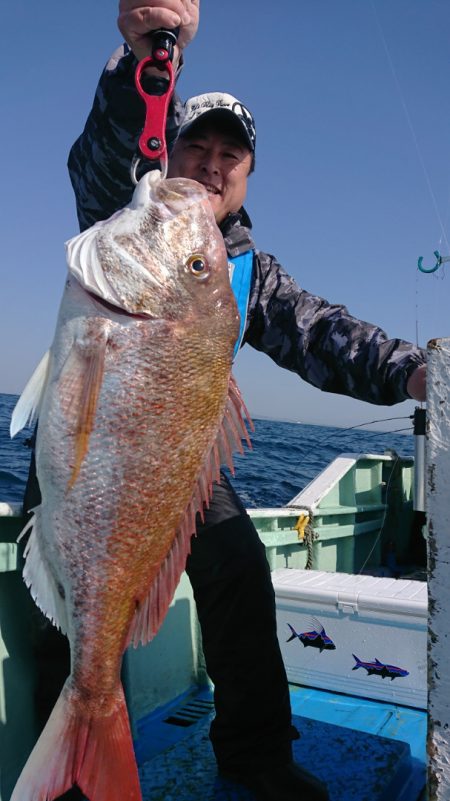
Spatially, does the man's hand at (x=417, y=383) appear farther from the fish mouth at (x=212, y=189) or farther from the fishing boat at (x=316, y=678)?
the fish mouth at (x=212, y=189)

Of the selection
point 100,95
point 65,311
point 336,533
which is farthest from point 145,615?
point 336,533

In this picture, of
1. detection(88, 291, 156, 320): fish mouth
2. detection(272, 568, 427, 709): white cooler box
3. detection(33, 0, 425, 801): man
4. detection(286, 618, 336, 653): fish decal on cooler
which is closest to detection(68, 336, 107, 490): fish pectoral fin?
detection(88, 291, 156, 320): fish mouth

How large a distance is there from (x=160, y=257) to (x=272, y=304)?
41.0 inches

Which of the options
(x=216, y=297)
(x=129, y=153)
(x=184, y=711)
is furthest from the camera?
(x=184, y=711)

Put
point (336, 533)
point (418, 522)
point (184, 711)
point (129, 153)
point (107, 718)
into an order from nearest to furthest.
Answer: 1. point (107, 718)
2. point (129, 153)
3. point (184, 711)
4. point (336, 533)
5. point (418, 522)

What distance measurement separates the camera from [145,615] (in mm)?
1907

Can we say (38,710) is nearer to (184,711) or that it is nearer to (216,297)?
(184,711)

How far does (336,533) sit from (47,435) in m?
4.89

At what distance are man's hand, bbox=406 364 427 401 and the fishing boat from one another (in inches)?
28.9

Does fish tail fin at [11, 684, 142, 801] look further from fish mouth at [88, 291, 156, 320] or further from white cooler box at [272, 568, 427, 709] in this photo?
white cooler box at [272, 568, 427, 709]

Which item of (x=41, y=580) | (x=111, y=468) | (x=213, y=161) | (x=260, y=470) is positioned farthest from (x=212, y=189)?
(x=260, y=470)

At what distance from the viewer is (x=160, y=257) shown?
2037 mm

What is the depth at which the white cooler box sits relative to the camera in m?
3.52

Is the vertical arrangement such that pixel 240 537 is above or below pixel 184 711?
above
